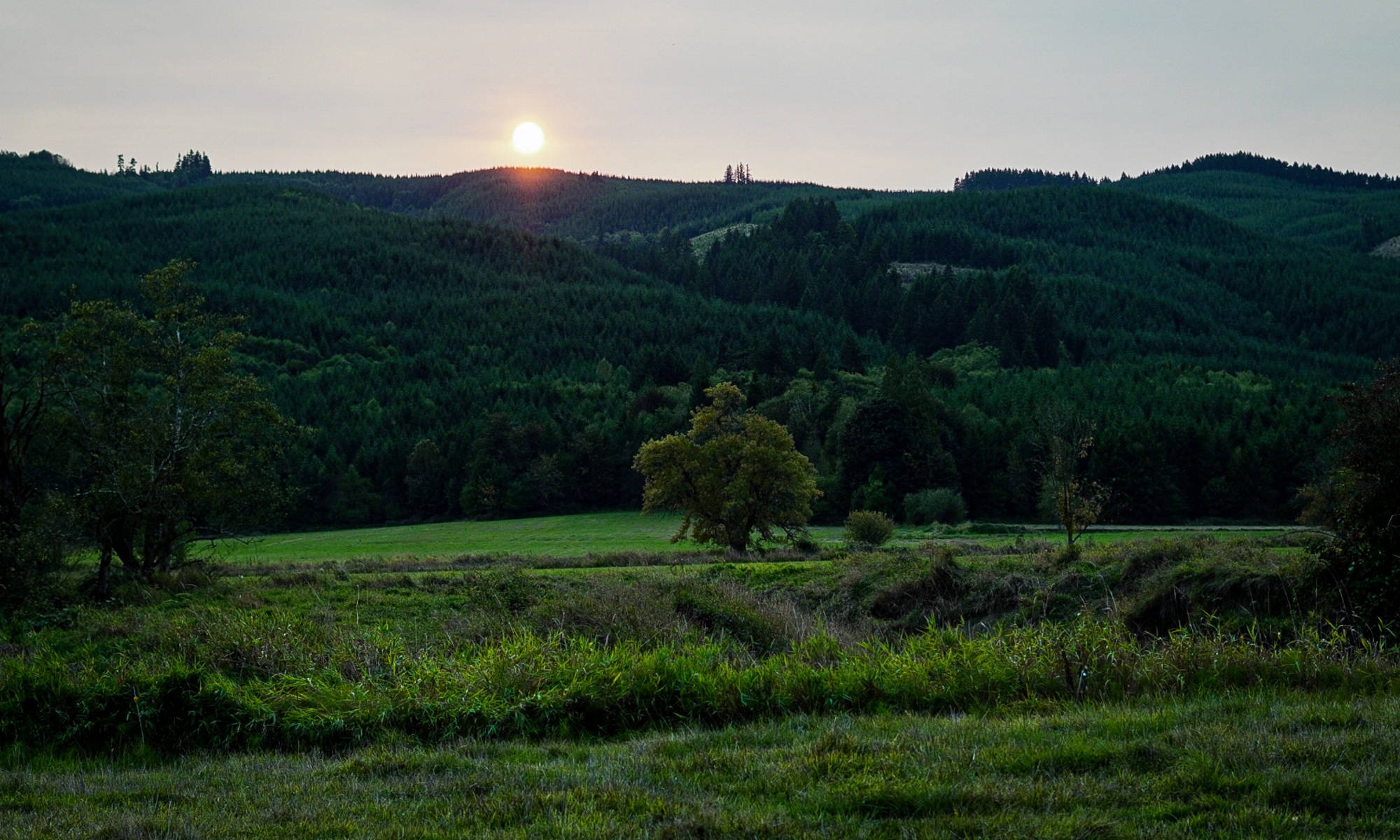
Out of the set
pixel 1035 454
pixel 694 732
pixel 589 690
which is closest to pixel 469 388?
pixel 1035 454

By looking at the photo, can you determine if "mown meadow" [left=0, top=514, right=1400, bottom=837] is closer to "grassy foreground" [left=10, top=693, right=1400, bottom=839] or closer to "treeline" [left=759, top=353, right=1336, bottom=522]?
"grassy foreground" [left=10, top=693, right=1400, bottom=839]

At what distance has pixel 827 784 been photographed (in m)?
7.65

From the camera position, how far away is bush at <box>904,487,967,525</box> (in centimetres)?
8588

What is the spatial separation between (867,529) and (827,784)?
4974 cm

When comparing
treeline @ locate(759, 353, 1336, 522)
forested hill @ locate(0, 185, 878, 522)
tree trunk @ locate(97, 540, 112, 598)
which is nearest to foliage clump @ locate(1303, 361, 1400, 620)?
tree trunk @ locate(97, 540, 112, 598)

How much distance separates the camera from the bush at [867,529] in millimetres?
56156

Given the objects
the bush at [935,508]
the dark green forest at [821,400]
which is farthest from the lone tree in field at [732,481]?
the bush at [935,508]

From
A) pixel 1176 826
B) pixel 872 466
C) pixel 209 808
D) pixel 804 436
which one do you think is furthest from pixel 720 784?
pixel 804 436

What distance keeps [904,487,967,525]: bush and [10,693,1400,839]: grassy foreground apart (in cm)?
7766

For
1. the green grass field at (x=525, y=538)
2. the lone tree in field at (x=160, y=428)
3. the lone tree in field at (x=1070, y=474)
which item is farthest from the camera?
the green grass field at (x=525, y=538)

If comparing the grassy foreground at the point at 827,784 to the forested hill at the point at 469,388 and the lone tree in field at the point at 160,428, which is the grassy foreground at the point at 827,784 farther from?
the forested hill at the point at 469,388

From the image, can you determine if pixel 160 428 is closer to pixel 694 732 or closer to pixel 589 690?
pixel 589 690

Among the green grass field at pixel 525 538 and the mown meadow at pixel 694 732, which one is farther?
the green grass field at pixel 525 538

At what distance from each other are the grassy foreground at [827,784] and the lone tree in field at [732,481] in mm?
43200
